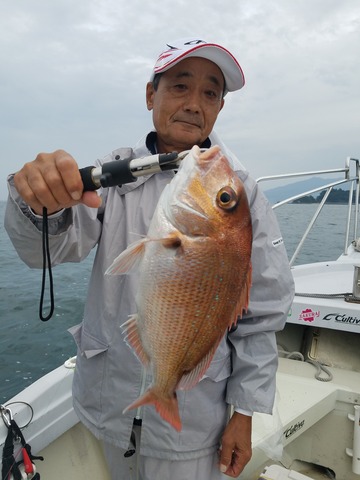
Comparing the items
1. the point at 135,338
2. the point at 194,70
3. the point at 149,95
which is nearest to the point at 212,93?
the point at 194,70

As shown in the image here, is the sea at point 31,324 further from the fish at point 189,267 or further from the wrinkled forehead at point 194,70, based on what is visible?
the fish at point 189,267

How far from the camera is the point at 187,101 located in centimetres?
195

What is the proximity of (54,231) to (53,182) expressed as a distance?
0.33 m

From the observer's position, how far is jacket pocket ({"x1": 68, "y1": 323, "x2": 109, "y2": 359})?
6.21 ft

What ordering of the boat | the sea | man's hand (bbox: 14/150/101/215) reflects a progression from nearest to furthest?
man's hand (bbox: 14/150/101/215) → the boat → the sea

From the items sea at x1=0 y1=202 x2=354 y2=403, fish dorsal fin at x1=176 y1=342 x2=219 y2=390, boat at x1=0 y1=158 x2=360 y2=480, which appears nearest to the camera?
fish dorsal fin at x1=176 y1=342 x2=219 y2=390

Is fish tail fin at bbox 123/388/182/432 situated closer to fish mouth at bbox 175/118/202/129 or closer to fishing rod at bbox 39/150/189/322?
fishing rod at bbox 39/150/189/322

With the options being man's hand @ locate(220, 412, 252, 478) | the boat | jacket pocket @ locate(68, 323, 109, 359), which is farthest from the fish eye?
the boat

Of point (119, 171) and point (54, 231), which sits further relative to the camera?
point (54, 231)

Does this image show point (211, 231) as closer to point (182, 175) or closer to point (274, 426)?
point (182, 175)

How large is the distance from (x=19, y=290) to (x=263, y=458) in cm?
905

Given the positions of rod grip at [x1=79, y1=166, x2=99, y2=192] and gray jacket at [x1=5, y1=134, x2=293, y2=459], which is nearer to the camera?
rod grip at [x1=79, y1=166, x2=99, y2=192]

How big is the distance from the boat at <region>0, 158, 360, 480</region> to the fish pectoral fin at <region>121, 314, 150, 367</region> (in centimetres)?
141

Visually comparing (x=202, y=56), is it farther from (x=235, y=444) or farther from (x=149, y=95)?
(x=235, y=444)
